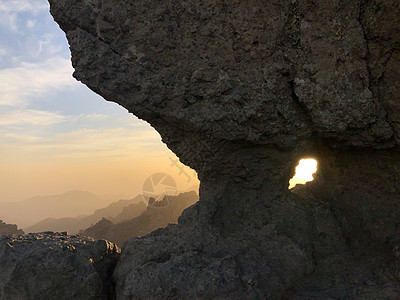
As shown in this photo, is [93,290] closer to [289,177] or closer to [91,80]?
[91,80]

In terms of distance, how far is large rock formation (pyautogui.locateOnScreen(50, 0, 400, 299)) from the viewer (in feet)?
17.7

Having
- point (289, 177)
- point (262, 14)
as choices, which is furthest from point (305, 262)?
point (262, 14)

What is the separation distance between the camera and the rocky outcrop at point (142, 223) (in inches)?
1246

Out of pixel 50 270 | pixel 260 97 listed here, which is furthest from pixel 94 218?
pixel 260 97

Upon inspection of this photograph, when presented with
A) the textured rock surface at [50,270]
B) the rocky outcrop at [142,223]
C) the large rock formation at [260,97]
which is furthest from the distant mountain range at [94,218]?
the large rock formation at [260,97]

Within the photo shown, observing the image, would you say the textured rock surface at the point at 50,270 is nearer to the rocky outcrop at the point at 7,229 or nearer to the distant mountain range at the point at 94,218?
the rocky outcrop at the point at 7,229

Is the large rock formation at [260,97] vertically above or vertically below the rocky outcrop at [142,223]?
above

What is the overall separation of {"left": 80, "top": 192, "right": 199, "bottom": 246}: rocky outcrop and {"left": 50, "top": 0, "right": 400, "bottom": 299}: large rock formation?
23415mm

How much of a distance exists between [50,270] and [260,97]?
17.3ft

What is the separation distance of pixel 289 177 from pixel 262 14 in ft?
13.6

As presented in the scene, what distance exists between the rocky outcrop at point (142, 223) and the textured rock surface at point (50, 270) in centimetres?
2391

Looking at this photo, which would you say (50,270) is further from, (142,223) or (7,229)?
(7,229)

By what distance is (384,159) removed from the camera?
634cm

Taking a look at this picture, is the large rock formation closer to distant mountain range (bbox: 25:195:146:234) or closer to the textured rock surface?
the textured rock surface
